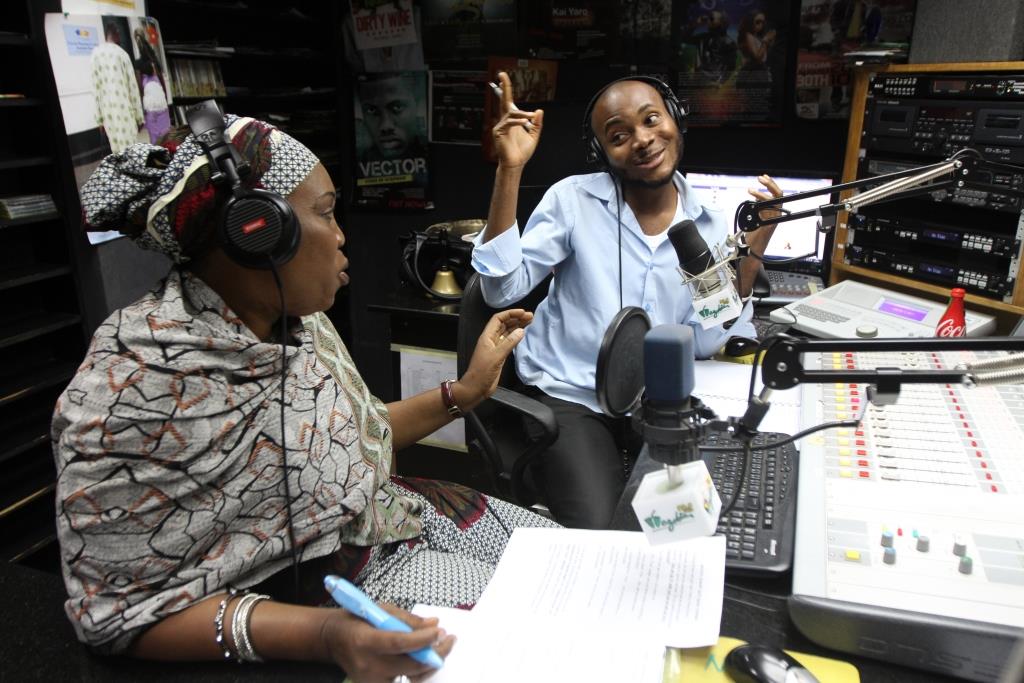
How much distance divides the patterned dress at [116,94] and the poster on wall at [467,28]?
3.92 feet

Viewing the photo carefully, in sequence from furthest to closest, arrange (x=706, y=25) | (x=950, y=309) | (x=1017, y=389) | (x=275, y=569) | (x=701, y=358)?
(x=706, y=25)
(x=701, y=358)
(x=950, y=309)
(x=1017, y=389)
(x=275, y=569)

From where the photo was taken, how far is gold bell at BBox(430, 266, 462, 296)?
2438 millimetres

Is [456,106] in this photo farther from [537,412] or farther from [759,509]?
[759,509]

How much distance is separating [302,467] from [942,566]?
0.80 meters

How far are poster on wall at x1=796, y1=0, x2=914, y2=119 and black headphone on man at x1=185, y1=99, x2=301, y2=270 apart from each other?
6.48ft

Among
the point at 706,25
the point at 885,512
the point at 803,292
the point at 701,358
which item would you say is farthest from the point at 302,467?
the point at 706,25

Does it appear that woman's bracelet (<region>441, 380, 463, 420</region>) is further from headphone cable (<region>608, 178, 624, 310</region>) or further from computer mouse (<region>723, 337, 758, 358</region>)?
computer mouse (<region>723, 337, 758, 358</region>)

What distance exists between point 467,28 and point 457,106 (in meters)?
0.30

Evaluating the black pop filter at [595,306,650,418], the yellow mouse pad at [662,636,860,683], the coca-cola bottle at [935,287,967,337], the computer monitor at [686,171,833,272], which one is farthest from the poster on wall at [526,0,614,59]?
the yellow mouse pad at [662,636,860,683]

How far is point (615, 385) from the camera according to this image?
766 millimetres

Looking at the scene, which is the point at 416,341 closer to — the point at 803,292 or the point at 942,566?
the point at 803,292

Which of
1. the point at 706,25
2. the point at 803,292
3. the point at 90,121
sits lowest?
the point at 803,292

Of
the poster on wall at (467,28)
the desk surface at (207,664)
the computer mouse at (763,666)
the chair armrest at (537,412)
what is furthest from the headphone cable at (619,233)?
the poster on wall at (467,28)

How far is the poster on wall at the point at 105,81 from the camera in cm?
215
